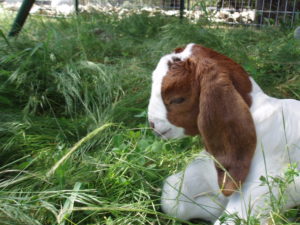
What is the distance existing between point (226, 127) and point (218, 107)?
0.07 meters

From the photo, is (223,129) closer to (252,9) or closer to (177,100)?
(177,100)

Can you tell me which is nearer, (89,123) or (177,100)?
(177,100)

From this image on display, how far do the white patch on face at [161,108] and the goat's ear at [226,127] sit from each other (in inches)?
→ 7.0

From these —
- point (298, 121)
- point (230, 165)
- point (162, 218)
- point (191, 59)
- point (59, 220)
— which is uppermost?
point (191, 59)

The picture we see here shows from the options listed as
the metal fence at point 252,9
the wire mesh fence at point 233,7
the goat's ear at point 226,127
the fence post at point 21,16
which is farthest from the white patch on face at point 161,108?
the metal fence at point 252,9

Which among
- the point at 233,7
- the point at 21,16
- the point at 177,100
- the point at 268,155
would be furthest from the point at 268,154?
the point at 233,7

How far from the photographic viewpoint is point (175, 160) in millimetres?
1807

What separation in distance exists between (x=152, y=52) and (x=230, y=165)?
2.03 metres

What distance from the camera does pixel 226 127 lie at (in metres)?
1.24

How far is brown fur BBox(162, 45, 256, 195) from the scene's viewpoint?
4.01 feet

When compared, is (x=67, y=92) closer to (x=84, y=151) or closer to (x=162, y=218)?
(x=84, y=151)

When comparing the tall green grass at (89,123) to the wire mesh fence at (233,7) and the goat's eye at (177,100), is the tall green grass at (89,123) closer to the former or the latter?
the goat's eye at (177,100)

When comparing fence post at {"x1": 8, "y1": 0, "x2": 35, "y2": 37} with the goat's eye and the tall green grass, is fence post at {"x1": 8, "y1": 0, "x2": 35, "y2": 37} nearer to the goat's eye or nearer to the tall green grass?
the tall green grass

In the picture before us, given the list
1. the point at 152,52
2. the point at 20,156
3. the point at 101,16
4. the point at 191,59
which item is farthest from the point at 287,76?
the point at 101,16
